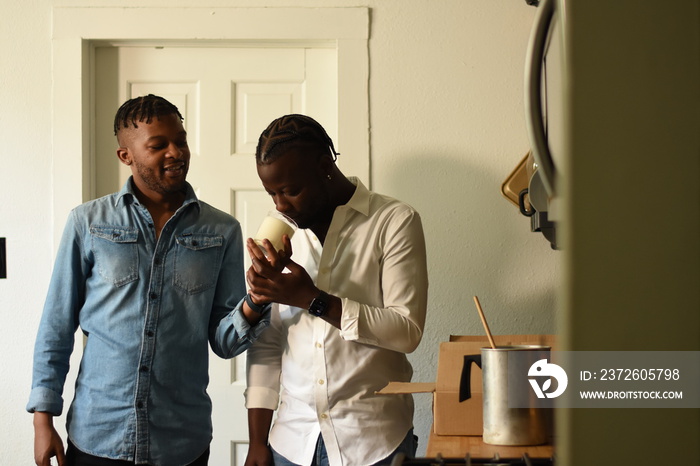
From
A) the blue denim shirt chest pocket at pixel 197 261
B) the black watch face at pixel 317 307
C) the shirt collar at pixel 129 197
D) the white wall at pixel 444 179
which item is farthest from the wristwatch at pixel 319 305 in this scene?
the white wall at pixel 444 179

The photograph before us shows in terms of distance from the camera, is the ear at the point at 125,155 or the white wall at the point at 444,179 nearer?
the ear at the point at 125,155

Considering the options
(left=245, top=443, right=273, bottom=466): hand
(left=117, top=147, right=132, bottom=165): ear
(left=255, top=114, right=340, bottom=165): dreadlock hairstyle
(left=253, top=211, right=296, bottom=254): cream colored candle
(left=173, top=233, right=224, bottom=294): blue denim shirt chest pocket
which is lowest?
(left=245, top=443, right=273, bottom=466): hand

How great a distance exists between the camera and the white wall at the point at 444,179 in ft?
9.00

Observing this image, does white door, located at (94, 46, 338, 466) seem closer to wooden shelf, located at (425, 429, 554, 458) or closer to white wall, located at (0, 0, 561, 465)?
white wall, located at (0, 0, 561, 465)

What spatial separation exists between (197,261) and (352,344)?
0.43 metres

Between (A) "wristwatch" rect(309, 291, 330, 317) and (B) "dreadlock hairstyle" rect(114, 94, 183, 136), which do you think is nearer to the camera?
(A) "wristwatch" rect(309, 291, 330, 317)

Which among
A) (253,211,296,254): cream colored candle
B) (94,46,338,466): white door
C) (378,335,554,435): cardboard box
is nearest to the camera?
(378,335,554,435): cardboard box

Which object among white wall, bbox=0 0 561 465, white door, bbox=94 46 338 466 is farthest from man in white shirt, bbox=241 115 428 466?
white door, bbox=94 46 338 466

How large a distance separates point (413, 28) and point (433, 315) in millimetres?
970

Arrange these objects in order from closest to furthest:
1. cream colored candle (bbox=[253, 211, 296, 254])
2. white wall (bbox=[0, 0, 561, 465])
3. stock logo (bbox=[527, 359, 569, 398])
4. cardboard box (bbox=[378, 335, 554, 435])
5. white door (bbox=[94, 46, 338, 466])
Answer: stock logo (bbox=[527, 359, 569, 398]), cardboard box (bbox=[378, 335, 554, 435]), cream colored candle (bbox=[253, 211, 296, 254]), white wall (bbox=[0, 0, 561, 465]), white door (bbox=[94, 46, 338, 466])

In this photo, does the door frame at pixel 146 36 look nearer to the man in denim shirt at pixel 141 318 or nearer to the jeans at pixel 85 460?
the man in denim shirt at pixel 141 318

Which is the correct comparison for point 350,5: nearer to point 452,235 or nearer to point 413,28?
point 413,28

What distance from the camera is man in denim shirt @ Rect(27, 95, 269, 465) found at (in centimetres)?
183

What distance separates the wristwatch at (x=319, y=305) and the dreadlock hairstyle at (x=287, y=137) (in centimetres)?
31
